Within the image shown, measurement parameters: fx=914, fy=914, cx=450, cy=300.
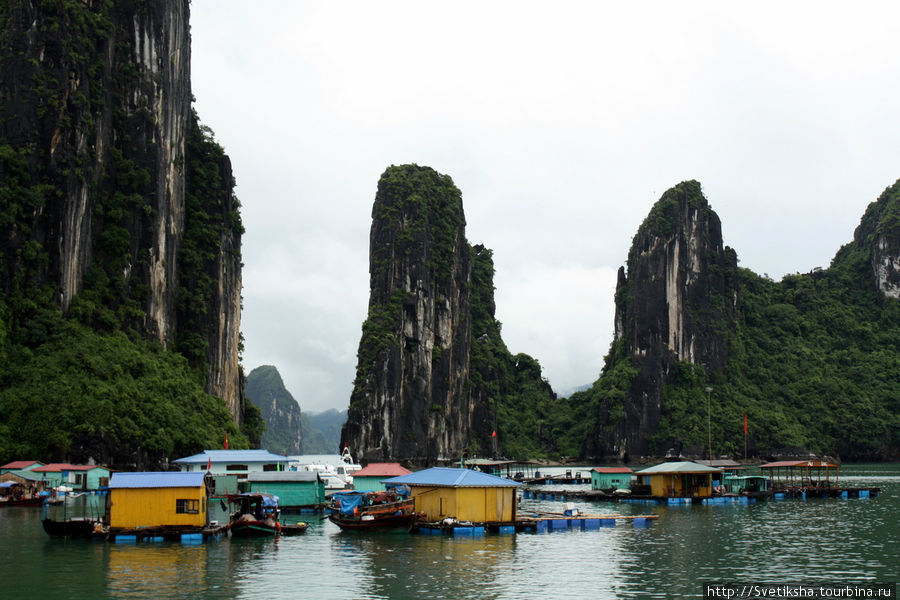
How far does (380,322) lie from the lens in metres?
125

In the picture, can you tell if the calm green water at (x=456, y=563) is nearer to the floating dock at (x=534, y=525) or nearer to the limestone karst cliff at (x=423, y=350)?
the floating dock at (x=534, y=525)

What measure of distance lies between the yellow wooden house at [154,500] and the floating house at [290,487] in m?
13.1

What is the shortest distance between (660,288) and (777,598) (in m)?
130

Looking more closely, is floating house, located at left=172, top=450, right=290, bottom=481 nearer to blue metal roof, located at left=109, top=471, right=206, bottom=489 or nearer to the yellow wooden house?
the yellow wooden house

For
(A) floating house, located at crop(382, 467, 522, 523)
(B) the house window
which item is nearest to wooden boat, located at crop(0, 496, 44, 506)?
(B) the house window

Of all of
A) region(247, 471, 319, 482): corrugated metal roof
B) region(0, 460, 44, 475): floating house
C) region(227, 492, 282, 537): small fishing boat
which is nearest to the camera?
region(227, 492, 282, 537): small fishing boat

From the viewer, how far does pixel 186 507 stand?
38.2 meters

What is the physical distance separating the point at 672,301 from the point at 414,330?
47.2m

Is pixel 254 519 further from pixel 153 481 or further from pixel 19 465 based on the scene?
pixel 19 465

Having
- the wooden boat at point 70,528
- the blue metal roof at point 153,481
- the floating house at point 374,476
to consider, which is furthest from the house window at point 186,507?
the floating house at point 374,476

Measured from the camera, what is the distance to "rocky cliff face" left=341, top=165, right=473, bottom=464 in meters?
120

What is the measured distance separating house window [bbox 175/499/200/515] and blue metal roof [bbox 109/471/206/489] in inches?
38.1

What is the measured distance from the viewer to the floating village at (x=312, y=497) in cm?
3781

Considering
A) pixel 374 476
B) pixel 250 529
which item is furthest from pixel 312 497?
pixel 250 529
